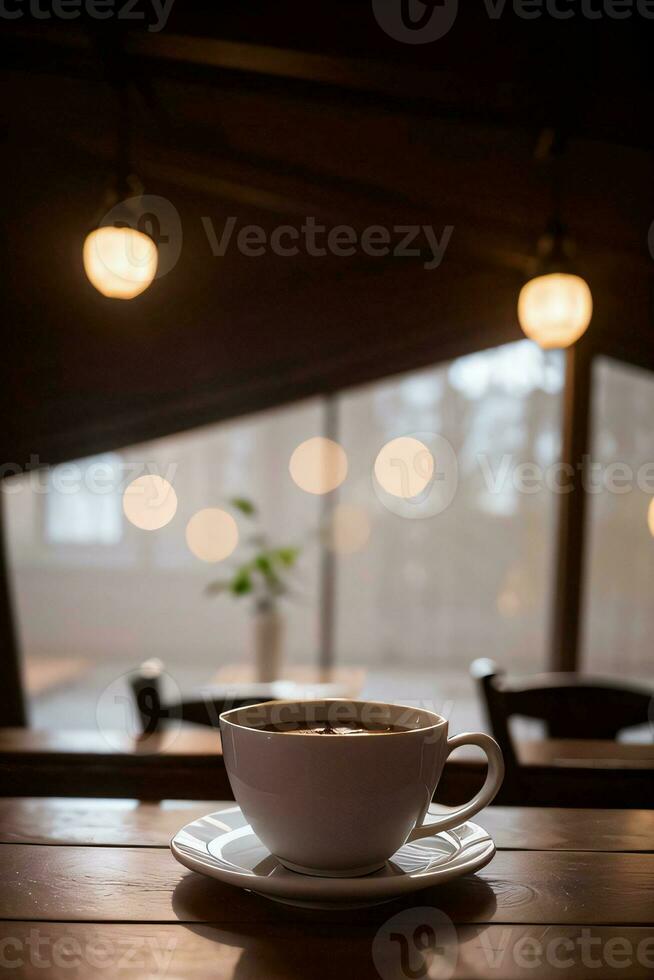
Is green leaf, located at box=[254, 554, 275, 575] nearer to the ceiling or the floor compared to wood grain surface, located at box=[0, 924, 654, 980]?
nearer to the ceiling

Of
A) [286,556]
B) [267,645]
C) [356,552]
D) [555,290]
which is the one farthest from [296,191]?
[356,552]

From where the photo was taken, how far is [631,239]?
270 centimetres

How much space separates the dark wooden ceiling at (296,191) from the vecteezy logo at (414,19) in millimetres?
29

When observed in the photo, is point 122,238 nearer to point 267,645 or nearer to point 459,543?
point 267,645

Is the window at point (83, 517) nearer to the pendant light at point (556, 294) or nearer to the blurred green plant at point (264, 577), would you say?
the blurred green plant at point (264, 577)

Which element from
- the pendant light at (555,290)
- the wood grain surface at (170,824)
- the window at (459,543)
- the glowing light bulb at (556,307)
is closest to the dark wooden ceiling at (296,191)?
the pendant light at (555,290)

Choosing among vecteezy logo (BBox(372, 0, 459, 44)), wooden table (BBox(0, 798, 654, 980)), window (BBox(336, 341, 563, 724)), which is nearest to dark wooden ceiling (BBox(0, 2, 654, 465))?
vecteezy logo (BBox(372, 0, 459, 44))

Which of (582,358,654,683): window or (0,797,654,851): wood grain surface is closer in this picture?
(0,797,654,851): wood grain surface

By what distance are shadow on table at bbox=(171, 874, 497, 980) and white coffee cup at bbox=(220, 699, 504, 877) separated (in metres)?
0.04

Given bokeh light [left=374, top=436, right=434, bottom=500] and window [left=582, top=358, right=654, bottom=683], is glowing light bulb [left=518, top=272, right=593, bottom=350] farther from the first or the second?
bokeh light [left=374, top=436, right=434, bottom=500]

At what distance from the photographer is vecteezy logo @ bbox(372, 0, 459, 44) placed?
184 cm

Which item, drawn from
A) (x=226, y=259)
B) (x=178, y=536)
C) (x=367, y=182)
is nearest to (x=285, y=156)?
(x=367, y=182)

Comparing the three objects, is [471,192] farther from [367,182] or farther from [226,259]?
[226,259]

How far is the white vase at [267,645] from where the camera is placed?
315 centimetres
